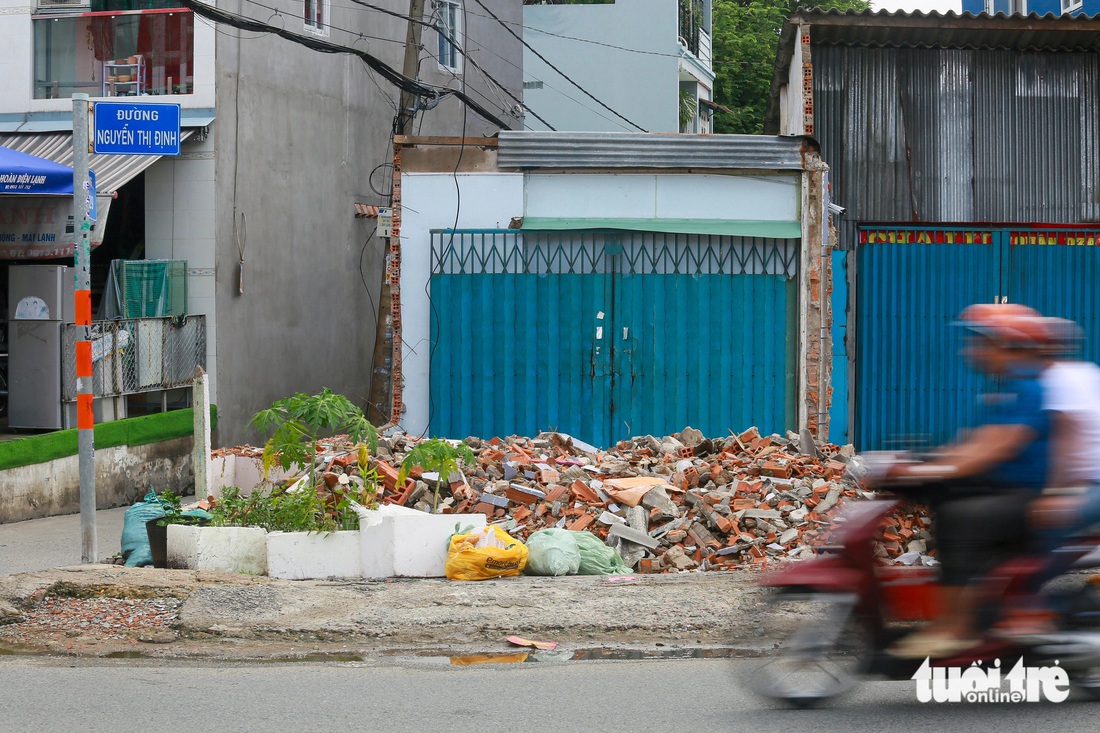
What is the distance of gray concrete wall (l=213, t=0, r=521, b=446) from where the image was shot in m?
15.0

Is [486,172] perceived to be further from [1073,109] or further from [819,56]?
[1073,109]

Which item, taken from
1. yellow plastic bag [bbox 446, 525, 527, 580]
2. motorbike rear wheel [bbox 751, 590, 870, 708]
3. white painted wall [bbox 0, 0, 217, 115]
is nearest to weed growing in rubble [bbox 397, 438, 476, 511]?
yellow plastic bag [bbox 446, 525, 527, 580]

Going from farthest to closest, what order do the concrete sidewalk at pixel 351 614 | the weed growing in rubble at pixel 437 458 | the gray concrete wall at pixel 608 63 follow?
the gray concrete wall at pixel 608 63
the weed growing in rubble at pixel 437 458
the concrete sidewalk at pixel 351 614

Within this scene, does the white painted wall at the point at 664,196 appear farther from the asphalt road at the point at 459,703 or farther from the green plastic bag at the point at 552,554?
the asphalt road at the point at 459,703

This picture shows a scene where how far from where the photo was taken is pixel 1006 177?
1401 cm

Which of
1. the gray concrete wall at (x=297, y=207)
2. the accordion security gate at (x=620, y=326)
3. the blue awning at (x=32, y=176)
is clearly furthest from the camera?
the gray concrete wall at (x=297, y=207)

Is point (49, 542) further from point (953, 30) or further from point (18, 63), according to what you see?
point (953, 30)

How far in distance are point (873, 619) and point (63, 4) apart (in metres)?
13.5

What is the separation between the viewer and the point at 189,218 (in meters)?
14.5

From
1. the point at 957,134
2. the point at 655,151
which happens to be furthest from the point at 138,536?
the point at 957,134

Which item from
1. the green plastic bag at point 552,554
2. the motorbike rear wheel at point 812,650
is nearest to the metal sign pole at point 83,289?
the green plastic bag at point 552,554

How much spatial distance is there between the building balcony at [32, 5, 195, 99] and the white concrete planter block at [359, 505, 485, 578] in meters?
8.00

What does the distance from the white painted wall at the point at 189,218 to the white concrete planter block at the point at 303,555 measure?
6498 mm

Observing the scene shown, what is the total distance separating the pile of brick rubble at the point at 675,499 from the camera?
29.5 feet
